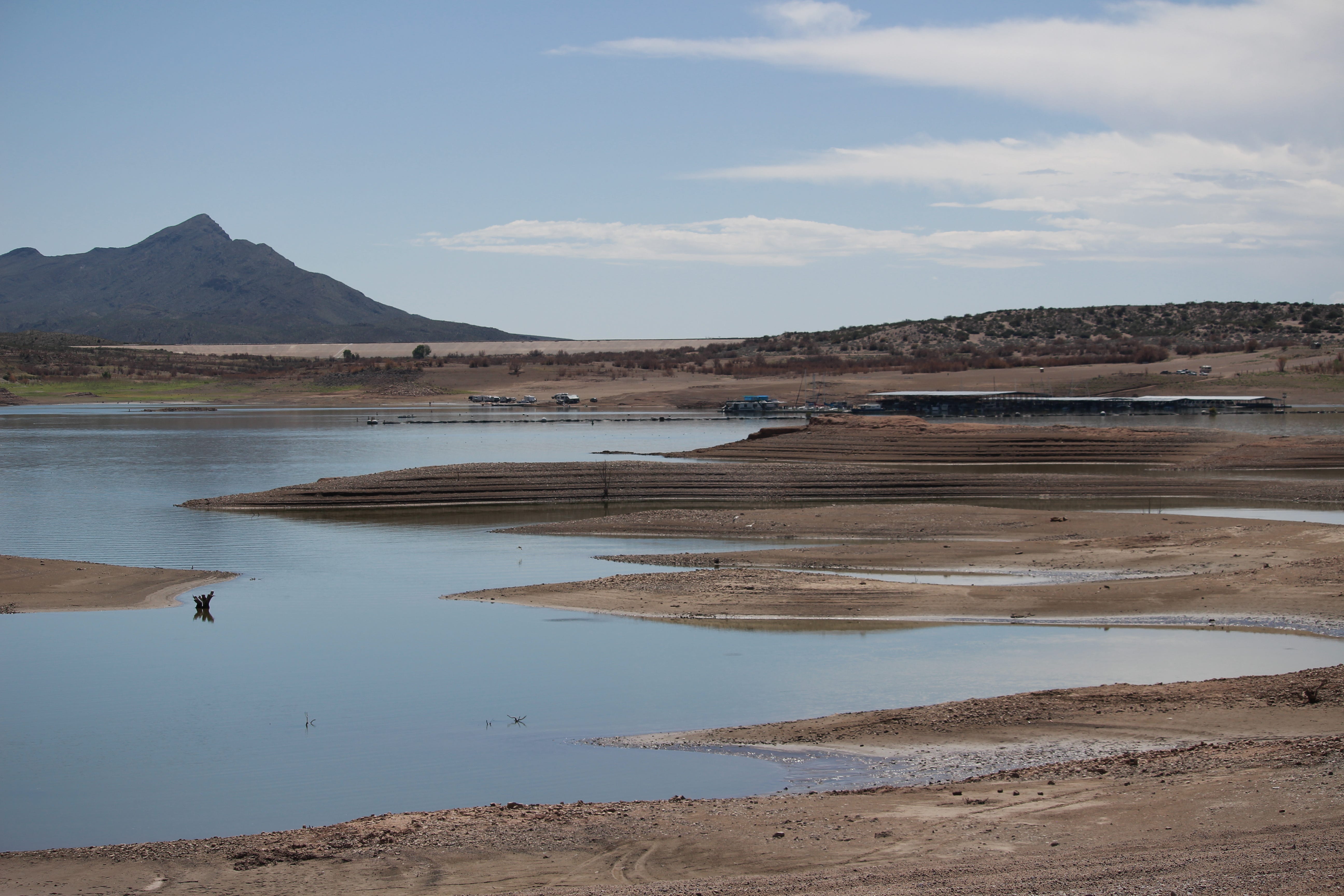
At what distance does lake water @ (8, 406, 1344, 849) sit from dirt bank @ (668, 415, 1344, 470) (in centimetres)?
2406

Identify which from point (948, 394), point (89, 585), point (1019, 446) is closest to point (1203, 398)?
point (948, 394)

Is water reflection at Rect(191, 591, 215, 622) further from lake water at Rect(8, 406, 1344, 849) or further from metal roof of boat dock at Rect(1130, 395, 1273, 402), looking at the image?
metal roof of boat dock at Rect(1130, 395, 1273, 402)

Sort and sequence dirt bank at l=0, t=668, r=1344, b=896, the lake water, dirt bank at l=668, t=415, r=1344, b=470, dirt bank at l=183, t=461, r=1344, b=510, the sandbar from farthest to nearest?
dirt bank at l=668, t=415, r=1344, b=470, dirt bank at l=183, t=461, r=1344, b=510, the sandbar, the lake water, dirt bank at l=0, t=668, r=1344, b=896

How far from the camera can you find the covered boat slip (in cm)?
8406

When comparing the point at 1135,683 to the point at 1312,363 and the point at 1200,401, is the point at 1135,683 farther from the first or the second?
the point at 1312,363

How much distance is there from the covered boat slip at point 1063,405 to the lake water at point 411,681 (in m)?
61.5

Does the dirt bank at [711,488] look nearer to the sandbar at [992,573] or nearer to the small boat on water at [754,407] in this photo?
the sandbar at [992,573]

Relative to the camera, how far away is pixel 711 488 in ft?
131

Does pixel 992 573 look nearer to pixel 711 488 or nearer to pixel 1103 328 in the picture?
pixel 711 488

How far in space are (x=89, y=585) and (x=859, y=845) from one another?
19253 mm

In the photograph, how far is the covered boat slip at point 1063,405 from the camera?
84.1 m

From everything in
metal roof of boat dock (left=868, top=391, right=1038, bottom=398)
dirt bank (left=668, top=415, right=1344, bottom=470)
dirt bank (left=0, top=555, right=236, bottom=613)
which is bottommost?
dirt bank (left=0, top=555, right=236, bottom=613)

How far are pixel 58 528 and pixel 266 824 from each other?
26147 millimetres

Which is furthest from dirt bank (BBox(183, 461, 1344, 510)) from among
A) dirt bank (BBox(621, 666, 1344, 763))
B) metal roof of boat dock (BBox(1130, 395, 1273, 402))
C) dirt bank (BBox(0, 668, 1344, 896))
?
metal roof of boat dock (BBox(1130, 395, 1273, 402))
